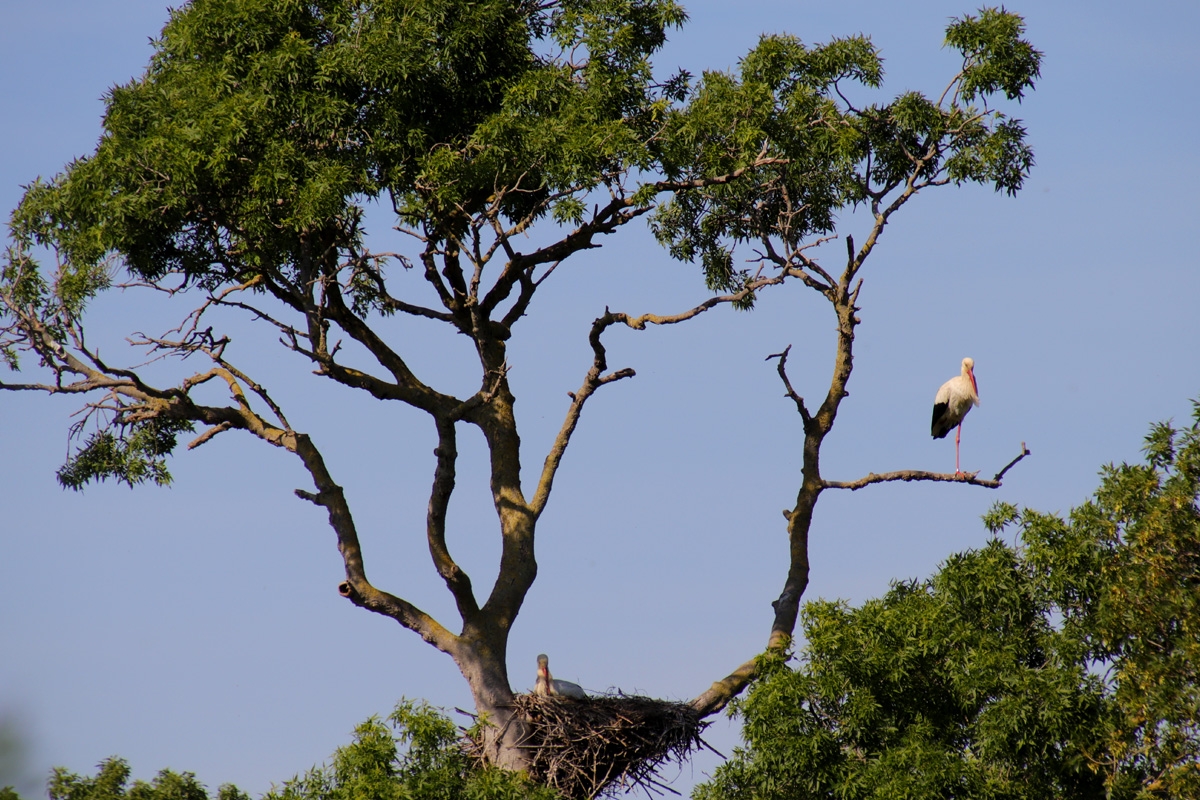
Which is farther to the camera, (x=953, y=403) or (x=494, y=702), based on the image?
(x=953, y=403)

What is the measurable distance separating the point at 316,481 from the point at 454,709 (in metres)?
2.72

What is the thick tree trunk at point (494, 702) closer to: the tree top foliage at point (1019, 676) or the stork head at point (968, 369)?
the tree top foliage at point (1019, 676)

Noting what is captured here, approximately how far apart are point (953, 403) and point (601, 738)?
6502 millimetres

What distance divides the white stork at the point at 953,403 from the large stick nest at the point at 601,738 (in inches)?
212

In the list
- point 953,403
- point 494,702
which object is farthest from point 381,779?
point 953,403

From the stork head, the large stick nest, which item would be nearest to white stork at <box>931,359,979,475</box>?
the stork head

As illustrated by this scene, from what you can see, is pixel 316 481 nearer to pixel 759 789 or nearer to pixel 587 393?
pixel 587 393

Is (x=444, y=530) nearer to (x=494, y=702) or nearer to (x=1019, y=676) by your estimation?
(x=494, y=702)

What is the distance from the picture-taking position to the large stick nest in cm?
1383

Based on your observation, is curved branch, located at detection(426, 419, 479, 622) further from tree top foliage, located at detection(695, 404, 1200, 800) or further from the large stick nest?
tree top foliage, located at detection(695, 404, 1200, 800)

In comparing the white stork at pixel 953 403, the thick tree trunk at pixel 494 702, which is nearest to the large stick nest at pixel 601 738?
the thick tree trunk at pixel 494 702

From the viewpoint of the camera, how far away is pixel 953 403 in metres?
17.7

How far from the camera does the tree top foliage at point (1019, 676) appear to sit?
12109mm

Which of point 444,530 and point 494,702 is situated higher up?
point 444,530
